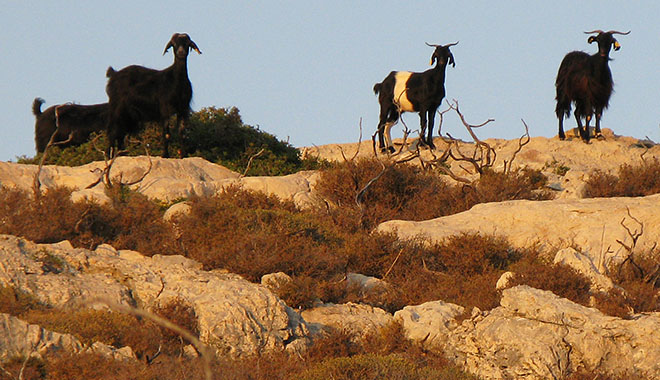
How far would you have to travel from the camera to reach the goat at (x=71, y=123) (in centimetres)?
1917

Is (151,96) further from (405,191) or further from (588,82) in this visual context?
(588,82)

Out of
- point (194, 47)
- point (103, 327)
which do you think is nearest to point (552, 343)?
point (103, 327)

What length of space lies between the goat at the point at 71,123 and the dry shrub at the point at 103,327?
11.4m

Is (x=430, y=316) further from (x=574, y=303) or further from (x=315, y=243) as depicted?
(x=315, y=243)

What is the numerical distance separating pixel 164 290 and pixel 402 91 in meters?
12.2

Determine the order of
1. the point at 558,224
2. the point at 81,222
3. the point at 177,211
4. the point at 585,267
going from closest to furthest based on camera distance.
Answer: the point at 585,267, the point at 81,222, the point at 177,211, the point at 558,224

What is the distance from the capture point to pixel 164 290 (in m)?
8.91

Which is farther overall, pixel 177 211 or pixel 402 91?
pixel 402 91

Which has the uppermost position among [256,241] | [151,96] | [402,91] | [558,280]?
[402,91]

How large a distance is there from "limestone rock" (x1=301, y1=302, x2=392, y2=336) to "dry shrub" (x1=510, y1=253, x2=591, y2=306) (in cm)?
145

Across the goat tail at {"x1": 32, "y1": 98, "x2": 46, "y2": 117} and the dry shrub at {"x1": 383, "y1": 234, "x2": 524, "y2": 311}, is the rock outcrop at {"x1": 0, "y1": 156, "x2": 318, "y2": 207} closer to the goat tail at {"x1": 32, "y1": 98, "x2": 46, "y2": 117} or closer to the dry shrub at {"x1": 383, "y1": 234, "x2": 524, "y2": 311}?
the dry shrub at {"x1": 383, "y1": 234, "x2": 524, "y2": 311}

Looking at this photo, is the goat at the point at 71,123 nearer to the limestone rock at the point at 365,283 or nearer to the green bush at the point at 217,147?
the green bush at the point at 217,147

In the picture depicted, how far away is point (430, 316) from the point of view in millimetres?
9023

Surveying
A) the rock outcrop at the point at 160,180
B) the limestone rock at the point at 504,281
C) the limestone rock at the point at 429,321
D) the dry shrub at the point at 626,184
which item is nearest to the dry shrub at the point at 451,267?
the limestone rock at the point at 504,281
